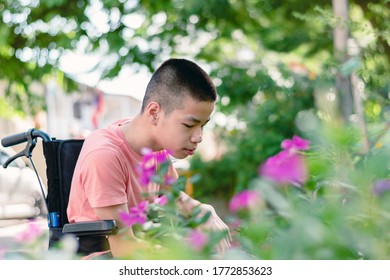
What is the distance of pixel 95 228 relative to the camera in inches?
60.8

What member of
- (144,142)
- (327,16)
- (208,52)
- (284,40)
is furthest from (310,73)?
(144,142)

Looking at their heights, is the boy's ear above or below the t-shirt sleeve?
above

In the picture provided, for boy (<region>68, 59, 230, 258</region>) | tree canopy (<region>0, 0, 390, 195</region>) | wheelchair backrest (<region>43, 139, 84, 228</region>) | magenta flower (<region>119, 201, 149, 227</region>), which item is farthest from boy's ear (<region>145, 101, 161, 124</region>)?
tree canopy (<region>0, 0, 390, 195</region>)

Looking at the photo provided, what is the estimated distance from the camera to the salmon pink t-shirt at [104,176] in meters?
1.64

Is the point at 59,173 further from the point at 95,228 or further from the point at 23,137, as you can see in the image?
the point at 95,228

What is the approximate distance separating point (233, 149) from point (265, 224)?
7038mm

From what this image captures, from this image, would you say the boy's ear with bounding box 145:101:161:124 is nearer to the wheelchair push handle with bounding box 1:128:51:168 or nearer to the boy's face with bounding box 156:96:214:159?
the boy's face with bounding box 156:96:214:159

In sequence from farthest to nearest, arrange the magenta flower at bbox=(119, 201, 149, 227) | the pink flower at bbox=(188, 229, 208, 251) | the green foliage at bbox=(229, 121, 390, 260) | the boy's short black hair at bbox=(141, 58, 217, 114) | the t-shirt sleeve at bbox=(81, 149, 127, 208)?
the boy's short black hair at bbox=(141, 58, 217, 114) < the t-shirt sleeve at bbox=(81, 149, 127, 208) < the magenta flower at bbox=(119, 201, 149, 227) < the pink flower at bbox=(188, 229, 208, 251) < the green foliage at bbox=(229, 121, 390, 260)

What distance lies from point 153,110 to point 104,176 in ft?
0.79

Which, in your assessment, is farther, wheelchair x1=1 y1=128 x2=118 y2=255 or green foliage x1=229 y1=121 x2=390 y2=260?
wheelchair x1=1 y1=128 x2=118 y2=255

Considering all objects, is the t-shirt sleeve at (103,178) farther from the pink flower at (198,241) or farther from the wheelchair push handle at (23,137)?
the pink flower at (198,241)

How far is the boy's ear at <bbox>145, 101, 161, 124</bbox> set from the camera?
180 cm

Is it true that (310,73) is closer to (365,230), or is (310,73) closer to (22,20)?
(22,20)

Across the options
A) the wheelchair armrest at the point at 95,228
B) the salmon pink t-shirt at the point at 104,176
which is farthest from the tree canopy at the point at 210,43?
the wheelchair armrest at the point at 95,228
